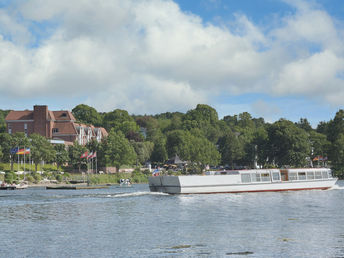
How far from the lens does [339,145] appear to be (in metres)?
148

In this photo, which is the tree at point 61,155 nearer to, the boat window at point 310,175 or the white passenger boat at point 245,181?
the white passenger boat at point 245,181

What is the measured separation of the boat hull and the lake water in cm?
1055

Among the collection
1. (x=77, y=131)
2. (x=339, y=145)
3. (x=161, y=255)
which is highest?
(x=77, y=131)

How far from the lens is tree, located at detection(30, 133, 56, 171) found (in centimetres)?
12838

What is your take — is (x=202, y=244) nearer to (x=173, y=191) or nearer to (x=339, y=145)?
(x=173, y=191)

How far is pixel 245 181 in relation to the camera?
82.9 metres

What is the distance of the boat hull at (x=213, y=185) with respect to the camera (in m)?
78.3

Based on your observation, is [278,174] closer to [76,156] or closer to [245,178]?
[245,178]

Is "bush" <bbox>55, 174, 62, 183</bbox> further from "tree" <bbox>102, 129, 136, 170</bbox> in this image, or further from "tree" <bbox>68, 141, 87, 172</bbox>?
"tree" <bbox>102, 129, 136, 170</bbox>

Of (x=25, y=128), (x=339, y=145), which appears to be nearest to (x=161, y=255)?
(x=339, y=145)

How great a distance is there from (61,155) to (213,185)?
70.6 metres

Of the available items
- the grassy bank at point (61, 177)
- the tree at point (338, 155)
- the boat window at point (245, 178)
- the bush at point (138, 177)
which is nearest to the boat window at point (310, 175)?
the boat window at point (245, 178)

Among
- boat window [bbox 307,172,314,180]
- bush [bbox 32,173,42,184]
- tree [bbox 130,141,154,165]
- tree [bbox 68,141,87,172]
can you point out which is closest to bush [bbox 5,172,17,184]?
bush [bbox 32,173,42,184]

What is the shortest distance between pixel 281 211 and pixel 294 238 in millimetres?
19032
